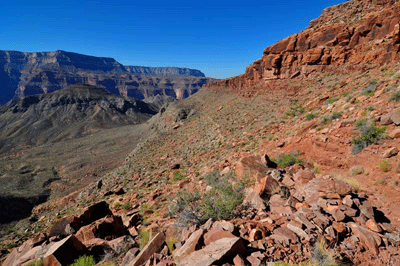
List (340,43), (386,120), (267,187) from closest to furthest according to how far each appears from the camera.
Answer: (267,187) < (386,120) < (340,43)

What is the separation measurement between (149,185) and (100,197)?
4.83 meters

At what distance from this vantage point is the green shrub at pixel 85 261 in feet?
17.4

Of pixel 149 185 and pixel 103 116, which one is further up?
pixel 103 116

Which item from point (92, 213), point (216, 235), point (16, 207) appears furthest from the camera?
point (16, 207)

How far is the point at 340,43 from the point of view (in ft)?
81.3

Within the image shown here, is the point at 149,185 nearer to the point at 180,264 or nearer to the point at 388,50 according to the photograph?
the point at 180,264

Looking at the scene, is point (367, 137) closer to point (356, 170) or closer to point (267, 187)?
point (356, 170)

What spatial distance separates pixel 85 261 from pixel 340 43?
31723mm

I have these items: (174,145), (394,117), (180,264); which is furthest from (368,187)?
(174,145)

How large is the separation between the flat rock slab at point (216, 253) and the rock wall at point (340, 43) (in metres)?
21.9

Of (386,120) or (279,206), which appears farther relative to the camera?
(386,120)

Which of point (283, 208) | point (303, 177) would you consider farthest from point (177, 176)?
point (283, 208)

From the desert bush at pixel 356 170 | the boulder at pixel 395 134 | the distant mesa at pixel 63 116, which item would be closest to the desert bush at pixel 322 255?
the desert bush at pixel 356 170

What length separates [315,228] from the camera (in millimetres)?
4285
